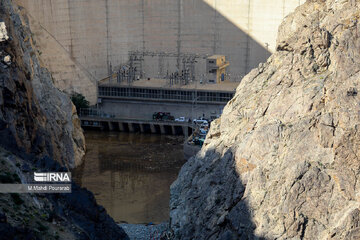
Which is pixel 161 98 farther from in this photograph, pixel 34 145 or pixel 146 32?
pixel 34 145

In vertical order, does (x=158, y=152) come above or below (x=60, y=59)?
below

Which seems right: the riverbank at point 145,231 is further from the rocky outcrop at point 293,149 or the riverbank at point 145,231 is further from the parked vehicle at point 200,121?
the parked vehicle at point 200,121

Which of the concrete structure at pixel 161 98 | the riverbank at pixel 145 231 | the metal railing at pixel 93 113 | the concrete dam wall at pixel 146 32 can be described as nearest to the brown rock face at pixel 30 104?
the riverbank at pixel 145 231

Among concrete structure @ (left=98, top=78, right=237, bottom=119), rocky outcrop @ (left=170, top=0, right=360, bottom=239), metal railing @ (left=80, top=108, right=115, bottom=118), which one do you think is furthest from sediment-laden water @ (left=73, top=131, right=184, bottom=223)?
rocky outcrop @ (left=170, top=0, right=360, bottom=239)

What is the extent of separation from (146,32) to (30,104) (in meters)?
37.1

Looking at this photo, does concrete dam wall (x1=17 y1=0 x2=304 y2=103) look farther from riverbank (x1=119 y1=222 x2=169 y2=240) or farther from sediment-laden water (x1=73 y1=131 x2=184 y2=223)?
riverbank (x1=119 y1=222 x2=169 y2=240)

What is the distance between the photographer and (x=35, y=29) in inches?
3600

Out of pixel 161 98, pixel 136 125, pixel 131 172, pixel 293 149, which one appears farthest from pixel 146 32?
pixel 293 149

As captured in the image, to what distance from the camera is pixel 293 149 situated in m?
44.3

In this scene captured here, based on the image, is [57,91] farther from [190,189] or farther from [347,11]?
[347,11]

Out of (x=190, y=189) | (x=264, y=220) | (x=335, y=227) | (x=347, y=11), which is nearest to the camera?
(x=335, y=227)

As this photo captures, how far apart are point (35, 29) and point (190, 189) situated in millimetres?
44430

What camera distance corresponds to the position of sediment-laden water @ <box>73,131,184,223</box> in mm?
66750

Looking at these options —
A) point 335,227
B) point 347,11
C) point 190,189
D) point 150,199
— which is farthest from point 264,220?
point 150,199
